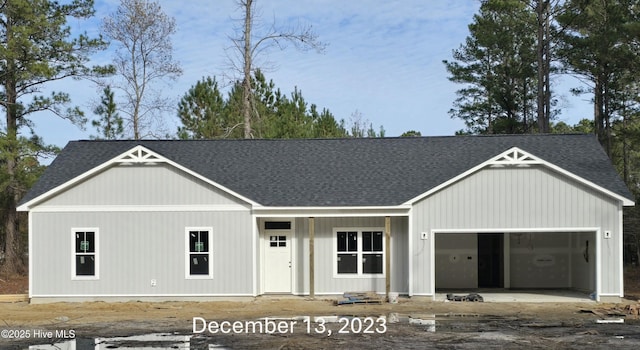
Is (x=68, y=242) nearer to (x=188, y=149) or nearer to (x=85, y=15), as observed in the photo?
(x=188, y=149)

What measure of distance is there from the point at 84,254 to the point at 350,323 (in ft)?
29.0

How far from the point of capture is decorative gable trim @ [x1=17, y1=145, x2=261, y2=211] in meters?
19.8

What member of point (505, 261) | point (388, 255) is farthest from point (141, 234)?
point (505, 261)

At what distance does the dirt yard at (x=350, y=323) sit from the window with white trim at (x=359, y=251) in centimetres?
143

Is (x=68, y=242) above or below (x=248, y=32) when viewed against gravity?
below

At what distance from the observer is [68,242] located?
1992 centimetres

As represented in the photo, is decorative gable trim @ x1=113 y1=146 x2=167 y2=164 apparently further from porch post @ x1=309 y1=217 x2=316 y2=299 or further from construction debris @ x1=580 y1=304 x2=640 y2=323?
construction debris @ x1=580 y1=304 x2=640 y2=323

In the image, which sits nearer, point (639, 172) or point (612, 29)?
point (612, 29)

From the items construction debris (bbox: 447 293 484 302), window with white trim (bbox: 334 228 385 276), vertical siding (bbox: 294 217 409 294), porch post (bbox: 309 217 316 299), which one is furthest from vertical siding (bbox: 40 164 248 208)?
construction debris (bbox: 447 293 484 302)

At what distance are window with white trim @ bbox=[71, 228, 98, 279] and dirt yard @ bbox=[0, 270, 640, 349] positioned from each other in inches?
38.2

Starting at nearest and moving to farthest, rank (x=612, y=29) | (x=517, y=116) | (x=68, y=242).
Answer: (x=68, y=242) → (x=612, y=29) → (x=517, y=116)

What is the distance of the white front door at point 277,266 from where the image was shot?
21.0 meters

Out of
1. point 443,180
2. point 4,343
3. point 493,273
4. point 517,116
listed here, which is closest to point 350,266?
point 443,180

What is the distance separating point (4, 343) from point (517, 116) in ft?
106
